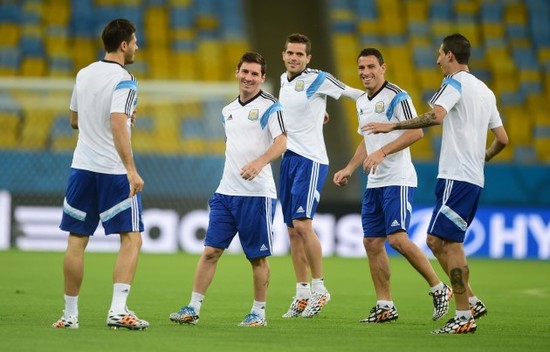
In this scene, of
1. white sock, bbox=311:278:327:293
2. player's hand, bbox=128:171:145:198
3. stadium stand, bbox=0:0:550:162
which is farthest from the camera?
stadium stand, bbox=0:0:550:162

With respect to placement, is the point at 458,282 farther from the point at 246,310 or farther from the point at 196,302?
the point at 246,310

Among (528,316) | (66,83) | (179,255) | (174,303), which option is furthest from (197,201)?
(528,316)

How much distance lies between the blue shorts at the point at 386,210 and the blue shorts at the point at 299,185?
1.90 feet

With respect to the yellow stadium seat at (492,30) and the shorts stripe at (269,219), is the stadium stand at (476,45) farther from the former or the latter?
the shorts stripe at (269,219)

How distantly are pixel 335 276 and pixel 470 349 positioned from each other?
696 centimetres

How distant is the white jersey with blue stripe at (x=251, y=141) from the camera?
29.1 ft

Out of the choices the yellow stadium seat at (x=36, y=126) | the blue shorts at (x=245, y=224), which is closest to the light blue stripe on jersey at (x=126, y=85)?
the blue shorts at (x=245, y=224)

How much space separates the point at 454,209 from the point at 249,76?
6.05 ft

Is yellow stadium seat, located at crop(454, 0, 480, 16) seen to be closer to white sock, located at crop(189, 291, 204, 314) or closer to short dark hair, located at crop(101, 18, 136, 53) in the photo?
white sock, located at crop(189, 291, 204, 314)

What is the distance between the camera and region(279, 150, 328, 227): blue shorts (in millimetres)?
10000

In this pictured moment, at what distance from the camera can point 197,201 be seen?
18.2 m

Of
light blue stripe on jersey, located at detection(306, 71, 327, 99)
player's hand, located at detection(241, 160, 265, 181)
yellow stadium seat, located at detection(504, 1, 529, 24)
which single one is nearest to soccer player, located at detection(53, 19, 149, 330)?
player's hand, located at detection(241, 160, 265, 181)

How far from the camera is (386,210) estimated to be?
9359 millimetres

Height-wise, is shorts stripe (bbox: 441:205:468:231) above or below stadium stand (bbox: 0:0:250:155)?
below
